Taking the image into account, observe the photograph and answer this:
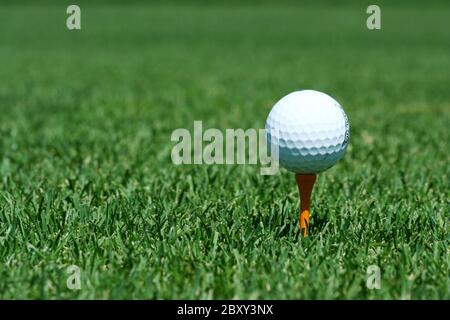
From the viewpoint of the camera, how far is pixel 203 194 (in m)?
4.65

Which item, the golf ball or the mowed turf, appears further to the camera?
the golf ball

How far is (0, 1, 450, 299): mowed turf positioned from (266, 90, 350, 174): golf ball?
1.22 feet

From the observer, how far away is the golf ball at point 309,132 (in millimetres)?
3635

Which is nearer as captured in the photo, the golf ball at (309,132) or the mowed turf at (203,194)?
the mowed turf at (203,194)

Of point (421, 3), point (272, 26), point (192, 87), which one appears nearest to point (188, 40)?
point (272, 26)

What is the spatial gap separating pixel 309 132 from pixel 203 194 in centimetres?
123

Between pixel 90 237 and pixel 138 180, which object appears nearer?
pixel 90 237

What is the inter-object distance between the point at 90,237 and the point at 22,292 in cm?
68

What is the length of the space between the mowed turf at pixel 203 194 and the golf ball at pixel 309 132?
0.37m

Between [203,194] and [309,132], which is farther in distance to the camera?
[203,194]

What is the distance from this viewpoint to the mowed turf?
3.10 m

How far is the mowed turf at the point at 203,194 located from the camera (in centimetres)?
310

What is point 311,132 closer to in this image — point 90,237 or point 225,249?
point 225,249

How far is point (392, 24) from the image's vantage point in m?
30.3
